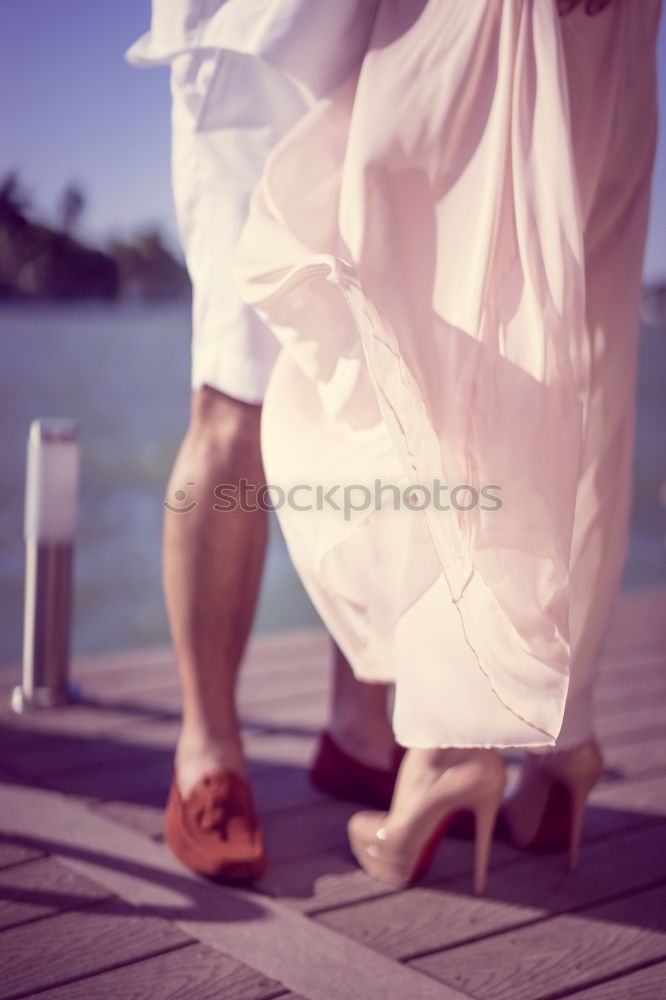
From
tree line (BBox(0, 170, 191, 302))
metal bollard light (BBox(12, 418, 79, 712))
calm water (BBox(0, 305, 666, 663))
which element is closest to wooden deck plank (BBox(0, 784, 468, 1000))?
metal bollard light (BBox(12, 418, 79, 712))

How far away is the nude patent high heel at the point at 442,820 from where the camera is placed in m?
1.08

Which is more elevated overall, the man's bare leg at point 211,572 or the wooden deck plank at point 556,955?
the man's bare leg at point 211,572

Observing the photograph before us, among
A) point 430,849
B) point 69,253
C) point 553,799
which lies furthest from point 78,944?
point 69,253

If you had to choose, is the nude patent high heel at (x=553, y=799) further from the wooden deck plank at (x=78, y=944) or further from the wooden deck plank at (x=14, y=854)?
the wooden deck plank at (x=14, y=854)

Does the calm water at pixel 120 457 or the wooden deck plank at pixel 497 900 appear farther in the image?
the calm water at pixel 120 457

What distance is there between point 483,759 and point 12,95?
1923 cm

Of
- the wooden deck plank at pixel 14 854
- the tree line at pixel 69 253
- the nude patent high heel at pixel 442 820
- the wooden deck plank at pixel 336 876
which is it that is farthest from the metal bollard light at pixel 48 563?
the tree line at pixel 69 253

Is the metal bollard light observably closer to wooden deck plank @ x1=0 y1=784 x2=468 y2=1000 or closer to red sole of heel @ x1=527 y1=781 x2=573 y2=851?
wooden deck plank @ x1=0 y1=784 x2=468 y2=1000

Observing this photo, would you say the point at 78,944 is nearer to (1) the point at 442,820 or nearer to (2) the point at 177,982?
(2) the point at 177,982

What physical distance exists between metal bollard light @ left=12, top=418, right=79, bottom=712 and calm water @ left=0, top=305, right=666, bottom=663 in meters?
3.85

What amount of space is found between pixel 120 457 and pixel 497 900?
1185cm

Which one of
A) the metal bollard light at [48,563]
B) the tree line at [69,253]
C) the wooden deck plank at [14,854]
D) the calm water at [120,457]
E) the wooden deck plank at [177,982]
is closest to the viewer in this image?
the wooden deck plank at [177,982]

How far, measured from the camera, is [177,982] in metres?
0.91

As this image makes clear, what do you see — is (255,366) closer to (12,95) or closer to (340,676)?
(340,676)
